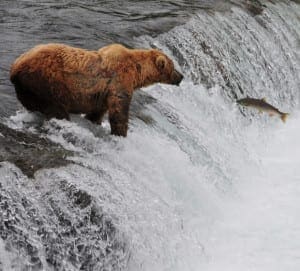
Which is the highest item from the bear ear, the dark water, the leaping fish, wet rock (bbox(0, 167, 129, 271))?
the bear ear

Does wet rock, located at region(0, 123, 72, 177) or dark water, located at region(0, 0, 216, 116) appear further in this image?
dark water, located at region(0, 0, 216, 116)

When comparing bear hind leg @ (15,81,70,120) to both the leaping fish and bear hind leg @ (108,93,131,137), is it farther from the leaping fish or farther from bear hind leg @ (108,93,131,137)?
the leaping fish

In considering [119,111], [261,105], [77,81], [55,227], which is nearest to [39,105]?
[77,81]

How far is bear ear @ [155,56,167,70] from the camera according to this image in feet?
20.7

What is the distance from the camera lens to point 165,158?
6406 millimetres

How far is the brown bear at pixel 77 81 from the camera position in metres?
5.54

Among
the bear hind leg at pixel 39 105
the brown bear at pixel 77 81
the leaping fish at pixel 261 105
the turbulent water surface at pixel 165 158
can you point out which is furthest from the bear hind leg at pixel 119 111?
the leaping fish at pixel 261 105

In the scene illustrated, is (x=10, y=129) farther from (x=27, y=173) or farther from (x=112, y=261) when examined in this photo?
(x=112, y=261)

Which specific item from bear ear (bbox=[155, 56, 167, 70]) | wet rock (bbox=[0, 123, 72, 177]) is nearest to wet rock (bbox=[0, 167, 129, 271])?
wet rock (bbox=[0, 123, 72, 177])

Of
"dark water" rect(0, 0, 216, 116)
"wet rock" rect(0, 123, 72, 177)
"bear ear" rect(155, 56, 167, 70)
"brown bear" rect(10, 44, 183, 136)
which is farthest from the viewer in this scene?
"dark water" rect(0, 0, 216, 116)

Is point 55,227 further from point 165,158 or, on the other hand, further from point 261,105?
point 261,105

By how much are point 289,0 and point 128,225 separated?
395 inches

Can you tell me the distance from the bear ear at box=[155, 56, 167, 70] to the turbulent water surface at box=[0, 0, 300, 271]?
0.63m

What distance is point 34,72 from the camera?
18.0ft
